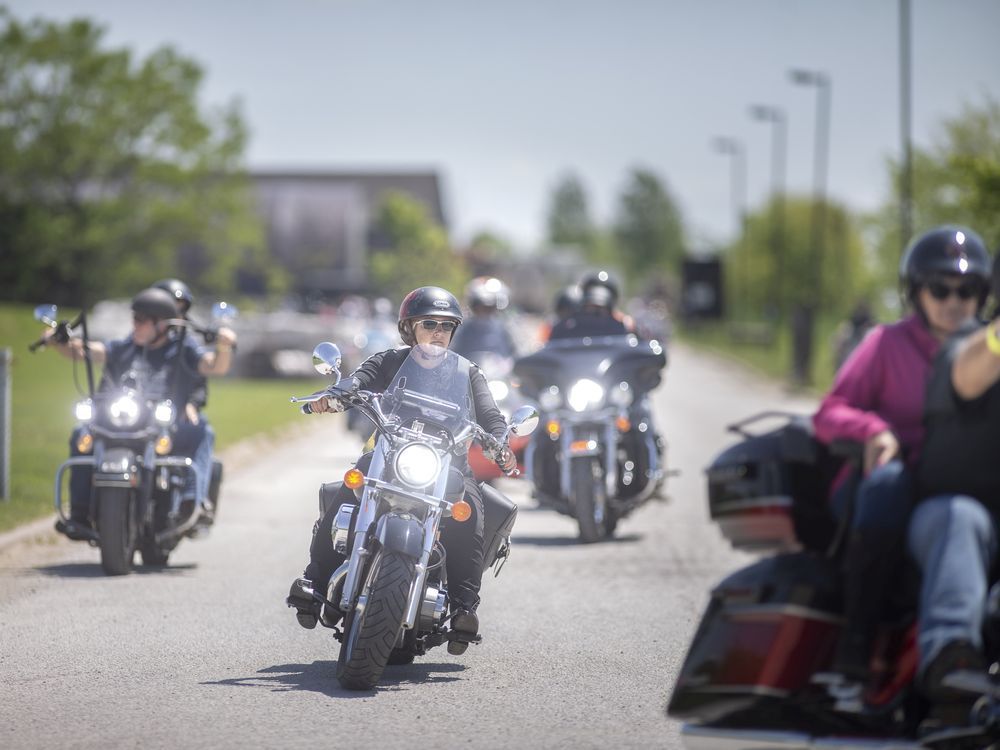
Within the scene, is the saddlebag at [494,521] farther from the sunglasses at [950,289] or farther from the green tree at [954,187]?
the green tree at [954,187]

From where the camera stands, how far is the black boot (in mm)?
7434

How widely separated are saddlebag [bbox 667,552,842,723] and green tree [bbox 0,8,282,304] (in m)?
51.1

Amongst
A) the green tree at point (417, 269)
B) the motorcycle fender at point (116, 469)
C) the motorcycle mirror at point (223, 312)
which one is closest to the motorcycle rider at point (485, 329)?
the motorcycle mirror at point (223, 312)

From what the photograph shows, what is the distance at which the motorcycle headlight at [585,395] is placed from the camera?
12547 mm

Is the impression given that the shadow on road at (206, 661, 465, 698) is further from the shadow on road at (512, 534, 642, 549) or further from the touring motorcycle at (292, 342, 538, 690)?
the shadow on road at (512, 534, 642, 549)

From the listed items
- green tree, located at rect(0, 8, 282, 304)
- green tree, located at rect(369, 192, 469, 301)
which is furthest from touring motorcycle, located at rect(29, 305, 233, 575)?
green tree, located at rect(369, 192, 469, 301)

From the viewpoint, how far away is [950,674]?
190 inches

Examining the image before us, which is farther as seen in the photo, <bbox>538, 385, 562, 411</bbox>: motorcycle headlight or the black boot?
<bbox>538, 385, 562, 411</bbox>: motorcycle headlight

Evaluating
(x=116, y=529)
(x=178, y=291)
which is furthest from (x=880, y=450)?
(x=178, y=291)

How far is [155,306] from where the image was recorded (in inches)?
429

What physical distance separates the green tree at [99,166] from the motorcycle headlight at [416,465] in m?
49.2

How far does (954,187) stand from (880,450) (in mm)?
31596

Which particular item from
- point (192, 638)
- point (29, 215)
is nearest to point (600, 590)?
point (192, 638)

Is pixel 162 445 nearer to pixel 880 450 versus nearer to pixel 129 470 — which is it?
pixel 129 470
